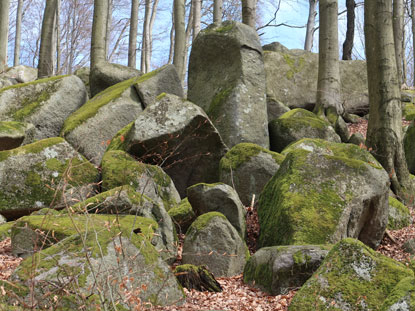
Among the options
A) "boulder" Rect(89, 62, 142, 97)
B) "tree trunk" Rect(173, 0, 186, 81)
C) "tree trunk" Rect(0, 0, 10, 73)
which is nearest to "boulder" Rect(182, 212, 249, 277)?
"boulder" Rect(89, 62, 142, 97)

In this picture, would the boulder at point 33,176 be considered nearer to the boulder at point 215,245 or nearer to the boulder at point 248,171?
the boulder at point 215,245

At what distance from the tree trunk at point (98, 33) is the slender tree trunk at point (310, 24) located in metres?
16.8

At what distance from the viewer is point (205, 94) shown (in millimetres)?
10547

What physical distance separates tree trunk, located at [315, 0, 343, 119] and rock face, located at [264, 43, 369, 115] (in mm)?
1440

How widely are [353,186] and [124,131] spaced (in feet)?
15.4

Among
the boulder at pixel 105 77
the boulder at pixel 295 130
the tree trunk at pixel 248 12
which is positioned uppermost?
the tree trunk at pixel 248 12

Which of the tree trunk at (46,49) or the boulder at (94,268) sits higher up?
the tree trunk at (46,49)

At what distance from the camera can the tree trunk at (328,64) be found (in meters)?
12.1

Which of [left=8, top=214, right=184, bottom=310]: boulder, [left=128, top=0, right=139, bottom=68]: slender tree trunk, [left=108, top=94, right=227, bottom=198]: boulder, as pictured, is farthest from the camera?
[left=128, top=0, right=139, bottom=68]: slender tree trunk

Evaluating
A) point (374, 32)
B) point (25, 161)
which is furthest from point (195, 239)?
point (374, 32)

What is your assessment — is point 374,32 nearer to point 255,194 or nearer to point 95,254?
point 255,194

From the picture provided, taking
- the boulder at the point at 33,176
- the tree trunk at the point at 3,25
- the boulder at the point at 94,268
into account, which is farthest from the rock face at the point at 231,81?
the tree trunk at the point at 3,25

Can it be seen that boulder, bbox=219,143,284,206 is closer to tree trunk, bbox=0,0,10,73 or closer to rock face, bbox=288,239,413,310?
rock face, bbox=288,239,413,310

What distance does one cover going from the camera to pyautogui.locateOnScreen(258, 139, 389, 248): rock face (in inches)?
231
